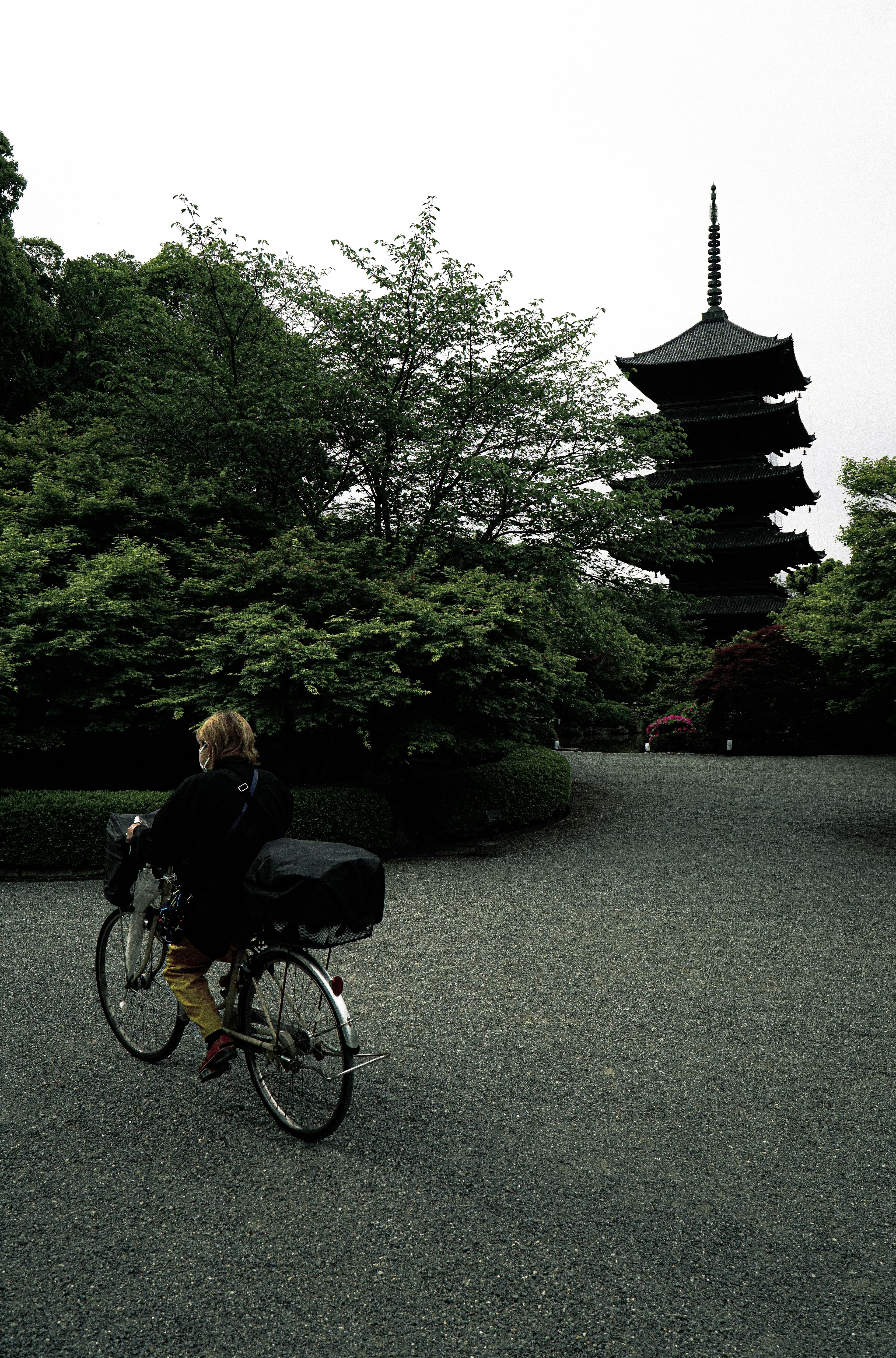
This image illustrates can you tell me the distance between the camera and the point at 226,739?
357 centimetres

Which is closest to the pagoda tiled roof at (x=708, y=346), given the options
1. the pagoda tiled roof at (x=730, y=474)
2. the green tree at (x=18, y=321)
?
the pagoda tiled roof at (x=730, y=474)

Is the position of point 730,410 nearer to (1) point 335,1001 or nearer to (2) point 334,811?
(2) point 334,811

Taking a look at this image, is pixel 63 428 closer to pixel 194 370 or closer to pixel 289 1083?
pixel 194 370

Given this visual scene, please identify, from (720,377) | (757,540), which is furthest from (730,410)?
(757,540)

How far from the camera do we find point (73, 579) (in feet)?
30.5

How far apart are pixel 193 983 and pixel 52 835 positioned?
580 cm

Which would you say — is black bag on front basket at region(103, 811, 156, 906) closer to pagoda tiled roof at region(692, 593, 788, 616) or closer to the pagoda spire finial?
pagoda tiled roof at region(692, 593, 788, 616)

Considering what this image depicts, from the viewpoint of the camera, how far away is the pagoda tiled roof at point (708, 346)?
3014cm

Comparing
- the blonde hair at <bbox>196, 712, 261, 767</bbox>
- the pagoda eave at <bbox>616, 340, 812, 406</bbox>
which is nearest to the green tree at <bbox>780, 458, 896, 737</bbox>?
the blonde hair at <bbox>196, 712, 261, 767</bbox>

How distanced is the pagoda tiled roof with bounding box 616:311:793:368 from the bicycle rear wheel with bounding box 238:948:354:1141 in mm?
29454

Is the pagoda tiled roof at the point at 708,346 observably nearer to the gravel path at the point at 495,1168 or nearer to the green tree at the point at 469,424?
the green tree at the point at 469,424

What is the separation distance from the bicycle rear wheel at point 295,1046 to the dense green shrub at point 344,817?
5.49 meters

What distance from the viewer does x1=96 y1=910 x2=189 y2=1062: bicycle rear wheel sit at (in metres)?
3.93

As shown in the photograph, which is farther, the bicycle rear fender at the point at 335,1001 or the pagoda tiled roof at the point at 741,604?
the pagoda tiled roof at the point at 741,604
